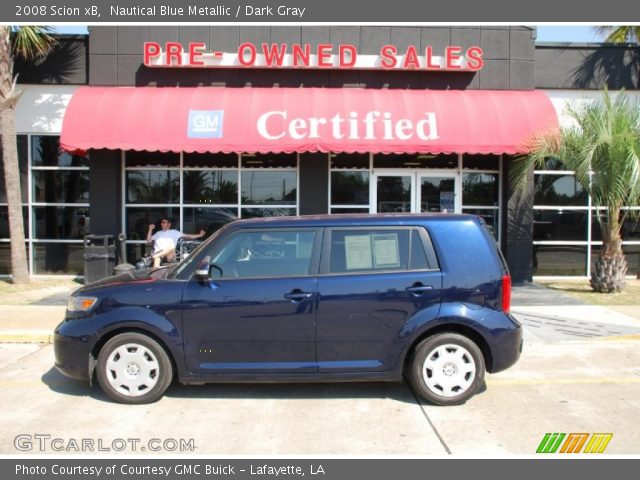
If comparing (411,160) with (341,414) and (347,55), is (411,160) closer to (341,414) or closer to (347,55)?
(347,55)

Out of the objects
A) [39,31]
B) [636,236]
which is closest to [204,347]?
[39,31]

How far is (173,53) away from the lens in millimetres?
11742

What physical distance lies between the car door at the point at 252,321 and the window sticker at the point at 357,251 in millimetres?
313

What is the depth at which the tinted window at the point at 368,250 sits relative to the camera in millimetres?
5141

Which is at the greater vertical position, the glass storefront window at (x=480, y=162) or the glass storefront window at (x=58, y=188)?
the glass storefront window at (x=480, y=162)

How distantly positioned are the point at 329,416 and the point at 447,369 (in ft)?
3.81

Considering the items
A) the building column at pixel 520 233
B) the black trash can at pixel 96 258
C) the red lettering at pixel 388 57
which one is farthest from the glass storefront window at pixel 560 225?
the black trash can at pixel 96 258

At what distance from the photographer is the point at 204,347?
5.05 metres

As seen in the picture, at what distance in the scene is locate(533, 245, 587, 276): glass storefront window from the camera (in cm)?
1284

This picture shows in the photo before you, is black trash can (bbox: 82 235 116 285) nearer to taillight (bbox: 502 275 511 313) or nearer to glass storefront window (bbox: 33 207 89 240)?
glass storefront window (bbox: 33 207 89 240)

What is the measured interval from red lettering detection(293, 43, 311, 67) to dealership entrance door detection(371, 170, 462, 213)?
111 inches

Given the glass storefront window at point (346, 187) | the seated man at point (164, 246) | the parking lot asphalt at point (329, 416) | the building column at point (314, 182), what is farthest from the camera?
the glass storefront window at point (346, 187)

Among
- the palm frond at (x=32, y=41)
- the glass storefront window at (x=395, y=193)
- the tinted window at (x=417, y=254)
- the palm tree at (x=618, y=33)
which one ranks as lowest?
the tinted window at (x=417, y=254)

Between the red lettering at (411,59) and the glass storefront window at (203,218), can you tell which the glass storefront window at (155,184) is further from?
the red lettering at (411,59)
